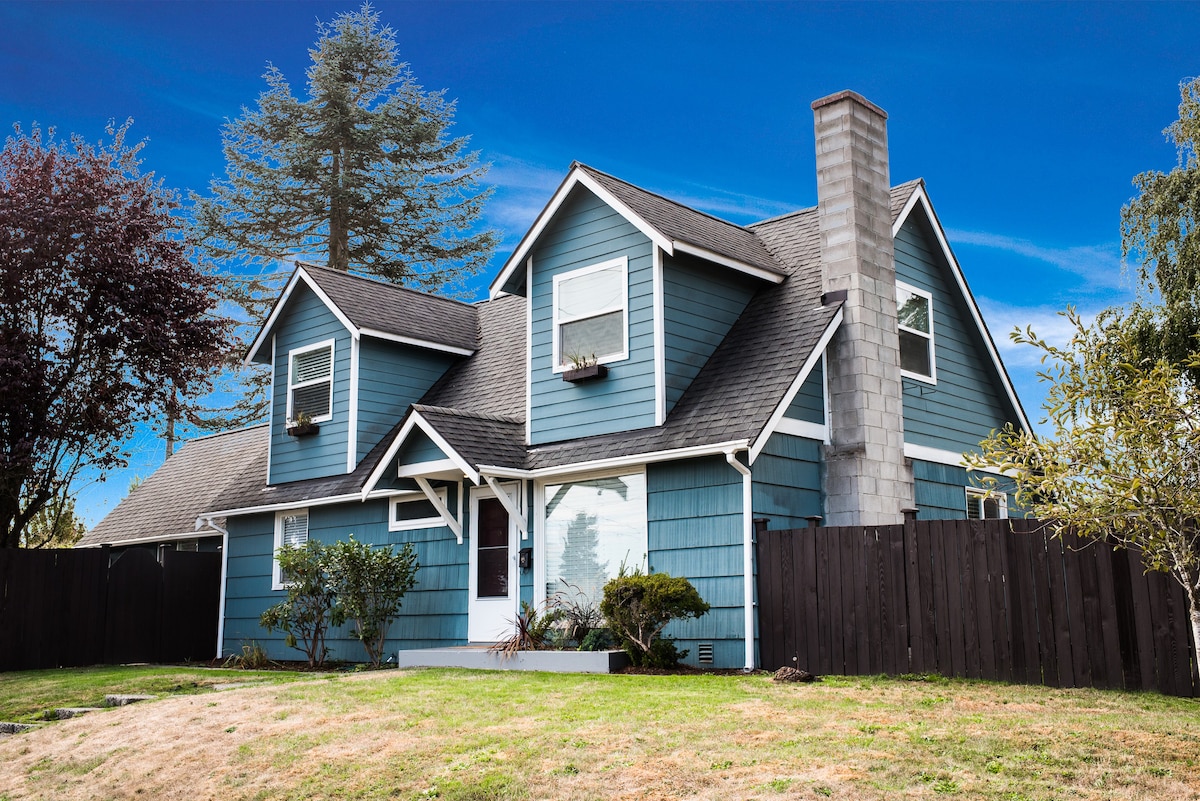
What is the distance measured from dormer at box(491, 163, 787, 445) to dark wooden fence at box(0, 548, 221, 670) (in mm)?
8322

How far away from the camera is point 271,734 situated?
882 centimetres

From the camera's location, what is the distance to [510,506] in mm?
14023

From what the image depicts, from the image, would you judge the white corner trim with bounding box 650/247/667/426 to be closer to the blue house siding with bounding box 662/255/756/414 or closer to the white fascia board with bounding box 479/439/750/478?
the blue house siding with bounding box 662/255/756/414

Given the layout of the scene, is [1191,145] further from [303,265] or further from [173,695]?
[173,695]

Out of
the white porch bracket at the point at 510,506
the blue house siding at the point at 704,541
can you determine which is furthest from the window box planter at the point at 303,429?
the blue house siding at the point at 704,541

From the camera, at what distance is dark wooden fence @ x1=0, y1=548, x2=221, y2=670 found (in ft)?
56.1

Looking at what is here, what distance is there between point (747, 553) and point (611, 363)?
3.43 meters

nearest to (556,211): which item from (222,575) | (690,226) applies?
(690,226)

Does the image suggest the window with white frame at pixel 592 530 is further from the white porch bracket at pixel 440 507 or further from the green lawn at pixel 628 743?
the green lawn at pixel 628 743

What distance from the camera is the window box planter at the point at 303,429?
17734 mm

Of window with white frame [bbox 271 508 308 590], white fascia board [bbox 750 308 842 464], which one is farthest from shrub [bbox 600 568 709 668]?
window with white frame [bbox 271 508 308 590]

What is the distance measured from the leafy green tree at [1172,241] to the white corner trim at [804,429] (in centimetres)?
1228

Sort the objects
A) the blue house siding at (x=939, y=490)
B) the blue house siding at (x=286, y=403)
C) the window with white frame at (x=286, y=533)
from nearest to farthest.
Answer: the blue house siding at (x=939, y=490) → the blue house siding at (x=286, y=403) → the window with white frame at (x=286, y=533)

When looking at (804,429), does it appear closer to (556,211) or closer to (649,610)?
(649,610)
